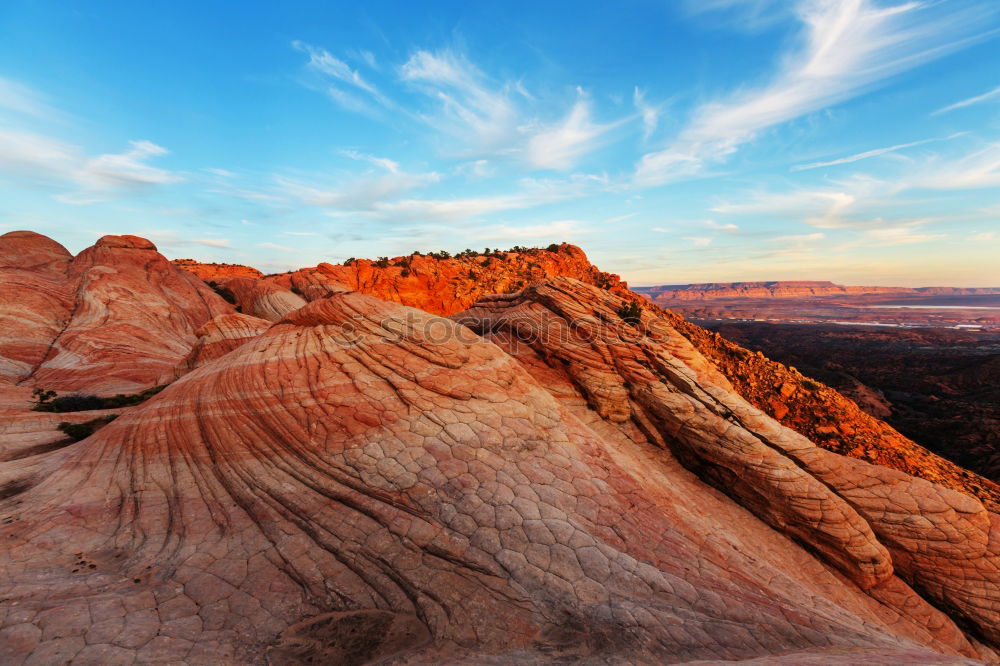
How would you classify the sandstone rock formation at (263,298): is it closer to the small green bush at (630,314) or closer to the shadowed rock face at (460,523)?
the shadowed rock face at (460,523)

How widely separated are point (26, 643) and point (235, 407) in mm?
4675

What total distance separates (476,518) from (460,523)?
0.92 feet

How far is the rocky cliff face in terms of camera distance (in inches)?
207

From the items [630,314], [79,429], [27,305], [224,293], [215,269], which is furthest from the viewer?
[215,269]

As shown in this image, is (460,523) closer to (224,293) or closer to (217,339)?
(217,339)

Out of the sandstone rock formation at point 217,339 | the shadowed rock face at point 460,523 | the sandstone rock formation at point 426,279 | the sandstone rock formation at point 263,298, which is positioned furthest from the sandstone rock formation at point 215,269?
the shadowed rock face at point 460,523

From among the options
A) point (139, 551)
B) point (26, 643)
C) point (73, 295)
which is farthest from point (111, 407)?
point (73, 295)

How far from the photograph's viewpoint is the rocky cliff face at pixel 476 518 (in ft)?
17.3

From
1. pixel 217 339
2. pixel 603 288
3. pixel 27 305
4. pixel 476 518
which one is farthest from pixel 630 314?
pixel 27 305

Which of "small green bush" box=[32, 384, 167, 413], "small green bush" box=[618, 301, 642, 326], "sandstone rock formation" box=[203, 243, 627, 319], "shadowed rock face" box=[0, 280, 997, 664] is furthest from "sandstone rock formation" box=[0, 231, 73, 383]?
"small green bush" box=[618, 301, 642, 326]

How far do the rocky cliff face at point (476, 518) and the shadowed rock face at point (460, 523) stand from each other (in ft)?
0.15

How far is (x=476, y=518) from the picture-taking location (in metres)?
6.71

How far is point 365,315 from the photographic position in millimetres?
10531

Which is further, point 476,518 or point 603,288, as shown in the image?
point 603,288
